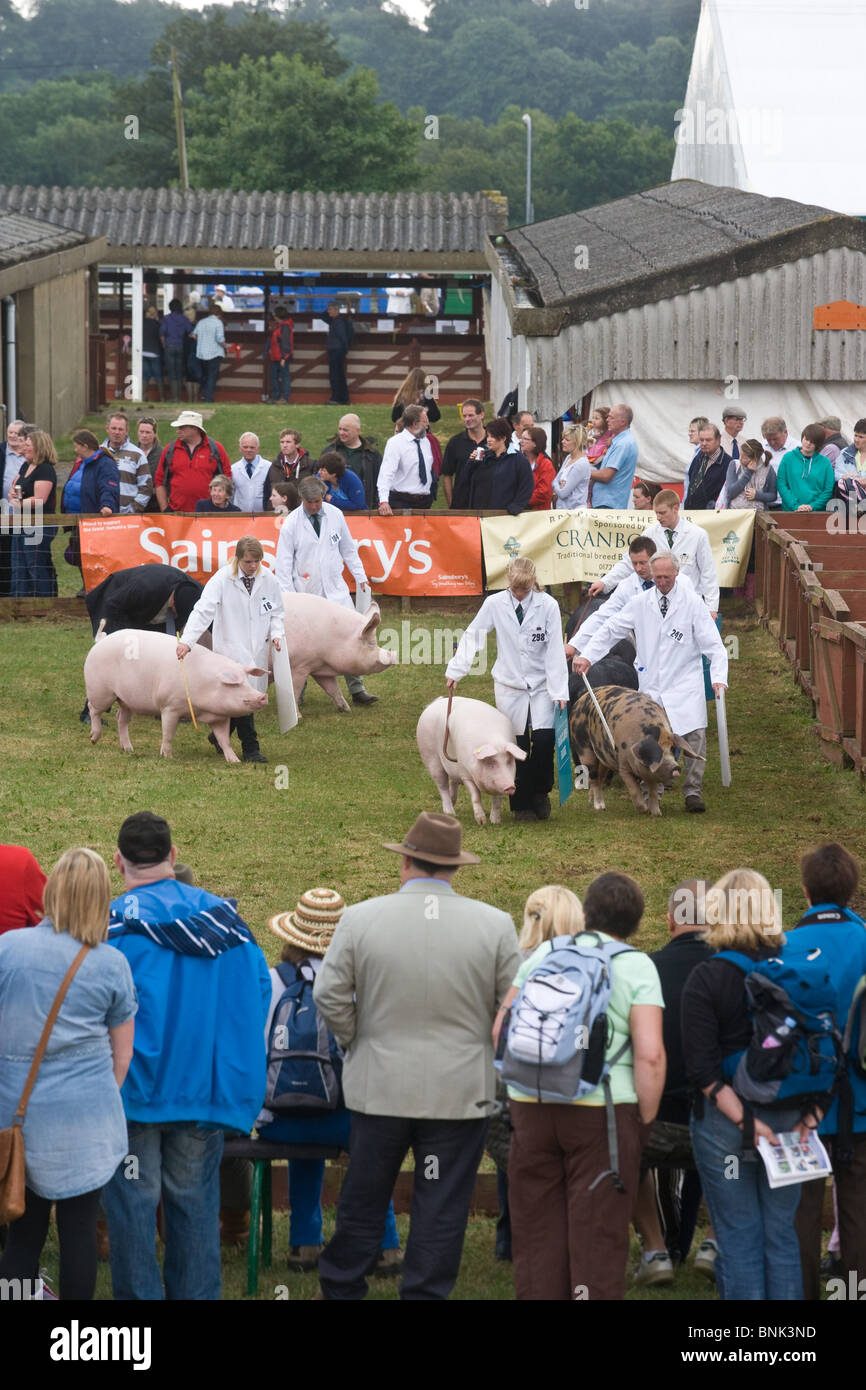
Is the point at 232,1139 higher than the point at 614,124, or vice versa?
the point at 614,124

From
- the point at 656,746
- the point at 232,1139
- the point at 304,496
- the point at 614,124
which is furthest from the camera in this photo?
the point at 614,124

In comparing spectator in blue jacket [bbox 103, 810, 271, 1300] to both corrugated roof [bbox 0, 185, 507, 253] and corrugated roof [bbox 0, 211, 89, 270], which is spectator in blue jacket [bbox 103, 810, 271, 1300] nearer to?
corrugated roof [bbox 0, 211, 89, 270]

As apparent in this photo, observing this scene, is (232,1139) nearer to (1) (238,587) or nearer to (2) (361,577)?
(1) (238,587)

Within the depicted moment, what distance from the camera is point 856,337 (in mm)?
21594

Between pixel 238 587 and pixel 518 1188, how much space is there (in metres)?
8.56

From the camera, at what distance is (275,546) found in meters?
17.8

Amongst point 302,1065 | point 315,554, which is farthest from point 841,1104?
point 315,554

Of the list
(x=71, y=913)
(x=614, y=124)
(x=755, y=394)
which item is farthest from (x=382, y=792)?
(x=614, y=124)

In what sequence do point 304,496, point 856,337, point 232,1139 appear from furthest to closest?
point 856,337, point 304,496, point 232,1139

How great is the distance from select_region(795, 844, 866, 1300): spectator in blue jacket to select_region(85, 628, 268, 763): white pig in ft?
25.9

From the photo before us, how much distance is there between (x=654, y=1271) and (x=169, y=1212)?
1.79m

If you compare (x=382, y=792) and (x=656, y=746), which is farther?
(x=382, y=792)

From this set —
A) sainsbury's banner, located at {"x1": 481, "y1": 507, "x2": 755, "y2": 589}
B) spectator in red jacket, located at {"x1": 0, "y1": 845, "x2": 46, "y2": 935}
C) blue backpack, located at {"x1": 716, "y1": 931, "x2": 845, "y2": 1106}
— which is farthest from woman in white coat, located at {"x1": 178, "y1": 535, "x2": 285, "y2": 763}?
blue backpack, located at {"x1": 716, "y1": 931, "x2": 845, "y2": 1106}

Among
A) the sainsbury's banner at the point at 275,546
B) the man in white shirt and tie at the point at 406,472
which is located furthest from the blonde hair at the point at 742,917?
the man in white shirt and tie at the point at 406,472
